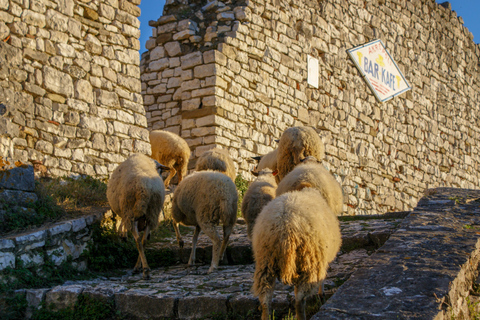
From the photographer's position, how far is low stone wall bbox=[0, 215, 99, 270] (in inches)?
213

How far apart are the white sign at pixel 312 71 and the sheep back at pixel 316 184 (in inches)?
289

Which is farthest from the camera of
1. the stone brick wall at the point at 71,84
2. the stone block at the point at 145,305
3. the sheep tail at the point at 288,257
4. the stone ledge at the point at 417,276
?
the stone brick wall at the point at 71,84

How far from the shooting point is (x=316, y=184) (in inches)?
212

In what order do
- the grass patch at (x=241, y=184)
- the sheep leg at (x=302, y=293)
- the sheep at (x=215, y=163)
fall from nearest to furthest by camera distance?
1. the sheep leg at (x=302, y=293)
2. the sheep at (x=215, y=163)
3. the grass patch at (x=241, y=184)

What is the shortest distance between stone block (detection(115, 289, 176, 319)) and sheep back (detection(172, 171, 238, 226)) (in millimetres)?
1470

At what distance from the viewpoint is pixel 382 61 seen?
1534 centimetres

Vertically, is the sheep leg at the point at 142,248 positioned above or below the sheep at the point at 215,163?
below

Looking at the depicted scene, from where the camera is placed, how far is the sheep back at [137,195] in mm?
6008

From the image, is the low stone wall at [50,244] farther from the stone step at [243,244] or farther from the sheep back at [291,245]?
the sheep back at [291,245]

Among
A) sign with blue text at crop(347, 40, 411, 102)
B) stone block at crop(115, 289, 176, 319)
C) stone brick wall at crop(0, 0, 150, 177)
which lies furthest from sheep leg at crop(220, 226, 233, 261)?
sign with blue text at crop(347, 40, 411, 102)

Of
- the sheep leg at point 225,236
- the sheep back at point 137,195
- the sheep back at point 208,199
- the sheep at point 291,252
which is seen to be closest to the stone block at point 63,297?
the sheep back at point 137,195

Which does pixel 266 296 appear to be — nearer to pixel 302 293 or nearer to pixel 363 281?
pixel 302 293

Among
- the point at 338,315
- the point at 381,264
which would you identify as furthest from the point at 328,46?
the point at 338,315

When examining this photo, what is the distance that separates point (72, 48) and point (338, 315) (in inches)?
253
